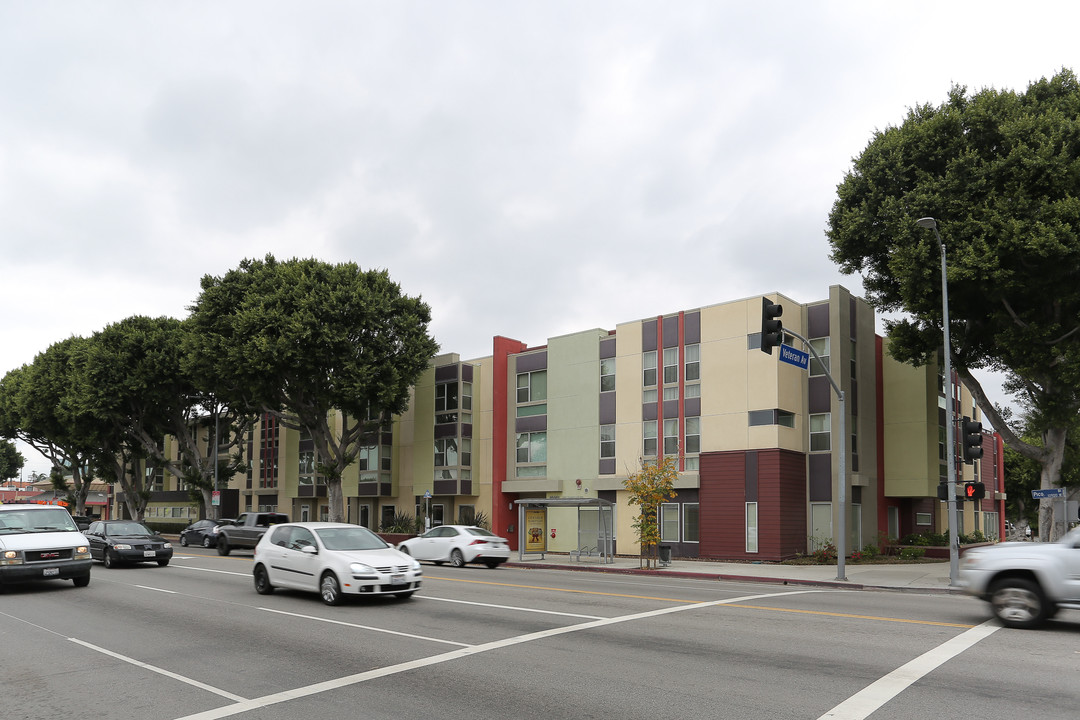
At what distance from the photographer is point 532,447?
39.9 metres

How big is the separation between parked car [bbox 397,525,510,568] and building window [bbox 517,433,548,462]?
→ 36.4ft

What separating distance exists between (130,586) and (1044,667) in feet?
58.8

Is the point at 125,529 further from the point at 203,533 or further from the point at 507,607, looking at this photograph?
the point at 507,607

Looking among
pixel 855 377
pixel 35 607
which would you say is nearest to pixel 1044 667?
pixel 35 607

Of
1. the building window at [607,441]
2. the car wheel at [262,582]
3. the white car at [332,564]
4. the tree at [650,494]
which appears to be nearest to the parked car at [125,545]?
the white car at [332,564]

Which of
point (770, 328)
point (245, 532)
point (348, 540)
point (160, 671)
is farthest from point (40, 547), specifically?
point (245, 532)

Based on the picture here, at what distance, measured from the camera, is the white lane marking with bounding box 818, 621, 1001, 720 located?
286 inches

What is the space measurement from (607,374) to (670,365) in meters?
3.41

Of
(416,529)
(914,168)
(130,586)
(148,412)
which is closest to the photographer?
(130,586)

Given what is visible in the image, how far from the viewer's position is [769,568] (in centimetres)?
2783

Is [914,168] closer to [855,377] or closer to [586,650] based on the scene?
[855,377]

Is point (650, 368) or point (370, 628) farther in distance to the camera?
point (650, 368)

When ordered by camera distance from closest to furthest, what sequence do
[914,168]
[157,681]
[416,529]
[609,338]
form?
[157,681]
[914,168]
[609,338]
[416,529]

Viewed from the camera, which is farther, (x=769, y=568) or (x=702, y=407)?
(x=702, y=407)
